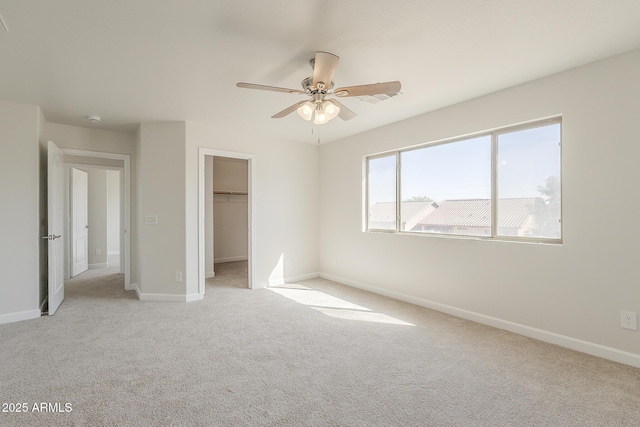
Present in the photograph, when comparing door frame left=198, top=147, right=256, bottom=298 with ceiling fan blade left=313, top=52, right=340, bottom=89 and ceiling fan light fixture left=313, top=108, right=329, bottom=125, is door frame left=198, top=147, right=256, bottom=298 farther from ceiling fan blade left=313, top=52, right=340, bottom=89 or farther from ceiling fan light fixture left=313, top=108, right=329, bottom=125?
ceiling fan blade left=313, top=52, right=340, bottom=89

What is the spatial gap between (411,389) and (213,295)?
324cm

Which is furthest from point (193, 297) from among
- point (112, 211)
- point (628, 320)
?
point (112, 211)

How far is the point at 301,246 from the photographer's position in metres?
5.46

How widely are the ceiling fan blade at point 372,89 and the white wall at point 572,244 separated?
168 cm

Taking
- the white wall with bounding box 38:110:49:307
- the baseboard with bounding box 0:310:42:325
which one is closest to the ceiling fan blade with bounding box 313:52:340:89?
the white wall with bounding box 38:110:49:307

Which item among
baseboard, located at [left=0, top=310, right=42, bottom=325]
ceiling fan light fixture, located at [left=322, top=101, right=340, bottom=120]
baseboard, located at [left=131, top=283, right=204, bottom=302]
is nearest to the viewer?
ceiling fan light fixture, located at [left=322, top=101, right=340, bottom=120]

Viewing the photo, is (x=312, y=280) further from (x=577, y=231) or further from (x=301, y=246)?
(x=577, y=231)

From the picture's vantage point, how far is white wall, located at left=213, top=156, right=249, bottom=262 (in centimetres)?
748

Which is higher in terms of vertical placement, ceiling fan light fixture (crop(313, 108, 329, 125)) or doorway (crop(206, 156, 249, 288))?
ceiling fan light fixture (crop(313, 108, 329, 125))

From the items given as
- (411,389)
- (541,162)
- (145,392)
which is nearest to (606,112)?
(541,162)

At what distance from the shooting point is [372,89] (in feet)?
7.44

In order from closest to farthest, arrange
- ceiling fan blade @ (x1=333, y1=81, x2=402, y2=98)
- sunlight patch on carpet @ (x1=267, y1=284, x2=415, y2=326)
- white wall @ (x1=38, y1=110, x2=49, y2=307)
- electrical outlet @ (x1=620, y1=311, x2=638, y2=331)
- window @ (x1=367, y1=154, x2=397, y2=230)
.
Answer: ceiling fan blade @ (x1=333, y1=81, x2=402, y2=98) → electrical outlet @ (x1=620, y1=311, x2=638, y2=331) → sunlight patch on carpet @ (x1=267, y1=284, x2=415, y2=326) → white wall @ (x1=38, y1=110, x2=49, y2=307) → window @ (x1=367, y1=154, x2=397, y2=230)

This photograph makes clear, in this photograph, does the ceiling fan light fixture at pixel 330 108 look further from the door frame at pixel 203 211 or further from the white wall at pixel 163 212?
the white wall at pixel 163 212

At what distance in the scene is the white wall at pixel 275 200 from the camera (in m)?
4.29
